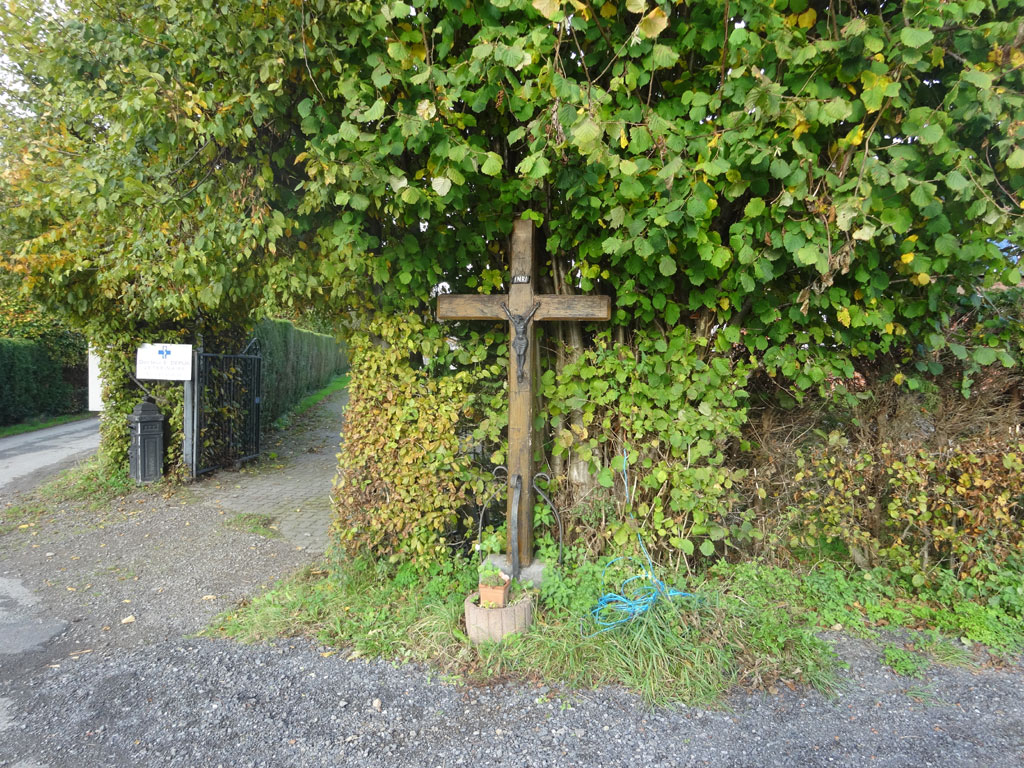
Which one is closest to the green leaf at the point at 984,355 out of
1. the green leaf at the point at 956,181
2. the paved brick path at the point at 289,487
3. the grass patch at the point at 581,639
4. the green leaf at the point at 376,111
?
the green leaf at the point at 956,181

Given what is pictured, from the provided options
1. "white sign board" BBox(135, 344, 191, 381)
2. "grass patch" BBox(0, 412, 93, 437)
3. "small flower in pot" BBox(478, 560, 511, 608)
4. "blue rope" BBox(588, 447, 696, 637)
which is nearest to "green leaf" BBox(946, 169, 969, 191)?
"blue rope" BBox(588, 447, 696, 637)

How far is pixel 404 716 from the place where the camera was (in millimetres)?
2977

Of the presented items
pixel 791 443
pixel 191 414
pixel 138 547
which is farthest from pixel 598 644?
pixel 191 414

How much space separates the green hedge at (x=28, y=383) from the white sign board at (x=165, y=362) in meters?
7.98

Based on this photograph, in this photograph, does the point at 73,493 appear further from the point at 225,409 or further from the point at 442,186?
the point at 442,186

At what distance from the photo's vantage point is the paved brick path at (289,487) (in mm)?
6348

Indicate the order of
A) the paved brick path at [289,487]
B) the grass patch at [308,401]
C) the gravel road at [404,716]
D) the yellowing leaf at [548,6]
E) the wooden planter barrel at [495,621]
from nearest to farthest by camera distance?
the yellowing leaf at [548,6], the gravel road at [404,716], the wooden planter barrel at [495,621], the paved brick path at [289,487], the grass patch at [308,401]

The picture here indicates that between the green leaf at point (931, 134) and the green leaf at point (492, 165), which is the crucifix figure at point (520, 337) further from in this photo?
the green leaf at point (931, 134)

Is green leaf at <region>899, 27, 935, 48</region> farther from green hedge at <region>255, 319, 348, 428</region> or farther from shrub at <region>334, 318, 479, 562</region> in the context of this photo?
green hedge at <region>255, 319, 348, 428</region>

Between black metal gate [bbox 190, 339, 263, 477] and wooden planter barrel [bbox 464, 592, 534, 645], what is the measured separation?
19.3 ft

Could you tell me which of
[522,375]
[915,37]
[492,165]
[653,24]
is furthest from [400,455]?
[915,37]

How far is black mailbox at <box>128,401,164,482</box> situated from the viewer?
7562mm

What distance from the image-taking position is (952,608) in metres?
3.89

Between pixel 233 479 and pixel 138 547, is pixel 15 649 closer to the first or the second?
pixel 138 547
